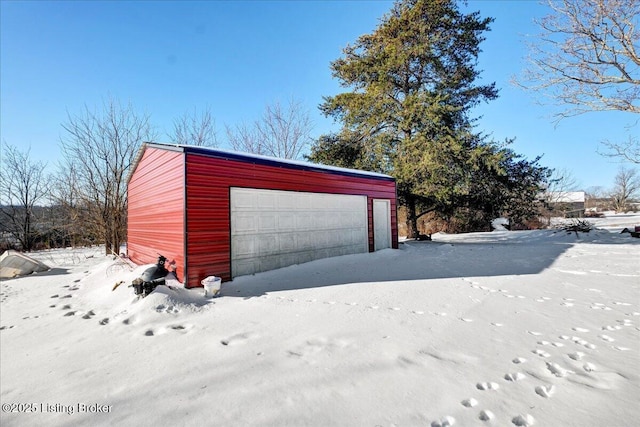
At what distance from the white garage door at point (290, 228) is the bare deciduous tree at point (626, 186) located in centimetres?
4643

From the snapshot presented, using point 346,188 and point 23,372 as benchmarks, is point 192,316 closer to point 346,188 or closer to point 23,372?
point 23,372

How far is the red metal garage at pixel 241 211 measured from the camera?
534cm

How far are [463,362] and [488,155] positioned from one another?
11182 mm

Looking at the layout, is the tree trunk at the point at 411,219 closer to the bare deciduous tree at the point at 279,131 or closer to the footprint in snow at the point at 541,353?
the bare deciduous tree at the point at 279,131

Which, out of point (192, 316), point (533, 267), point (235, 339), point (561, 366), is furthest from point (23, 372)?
point (533, 267)

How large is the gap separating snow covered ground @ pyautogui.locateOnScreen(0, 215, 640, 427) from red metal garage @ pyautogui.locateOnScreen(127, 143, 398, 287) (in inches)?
32.5

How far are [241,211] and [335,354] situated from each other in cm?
394

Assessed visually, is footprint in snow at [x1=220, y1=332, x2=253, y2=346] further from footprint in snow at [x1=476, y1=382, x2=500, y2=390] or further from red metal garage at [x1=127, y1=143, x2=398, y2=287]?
red metal garage at [x1=127, y1=143, x2=398, y2=287]

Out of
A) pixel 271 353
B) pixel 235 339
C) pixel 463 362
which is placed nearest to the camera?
pixel 463 362

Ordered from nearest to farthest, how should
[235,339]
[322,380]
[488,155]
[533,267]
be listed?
[322,380]
[235,339]
[533,267]
[488,155]

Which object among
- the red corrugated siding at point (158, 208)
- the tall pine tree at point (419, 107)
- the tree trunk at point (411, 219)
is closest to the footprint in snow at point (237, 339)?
the red corrugated siding at point (158, 208)

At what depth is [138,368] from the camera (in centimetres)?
259

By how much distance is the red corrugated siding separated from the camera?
5.44 meters

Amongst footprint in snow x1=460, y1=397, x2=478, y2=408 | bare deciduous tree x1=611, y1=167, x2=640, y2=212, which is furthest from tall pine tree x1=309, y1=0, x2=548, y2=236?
bare deciduous tree x1=611, y1=167, x2=640, y2=212
